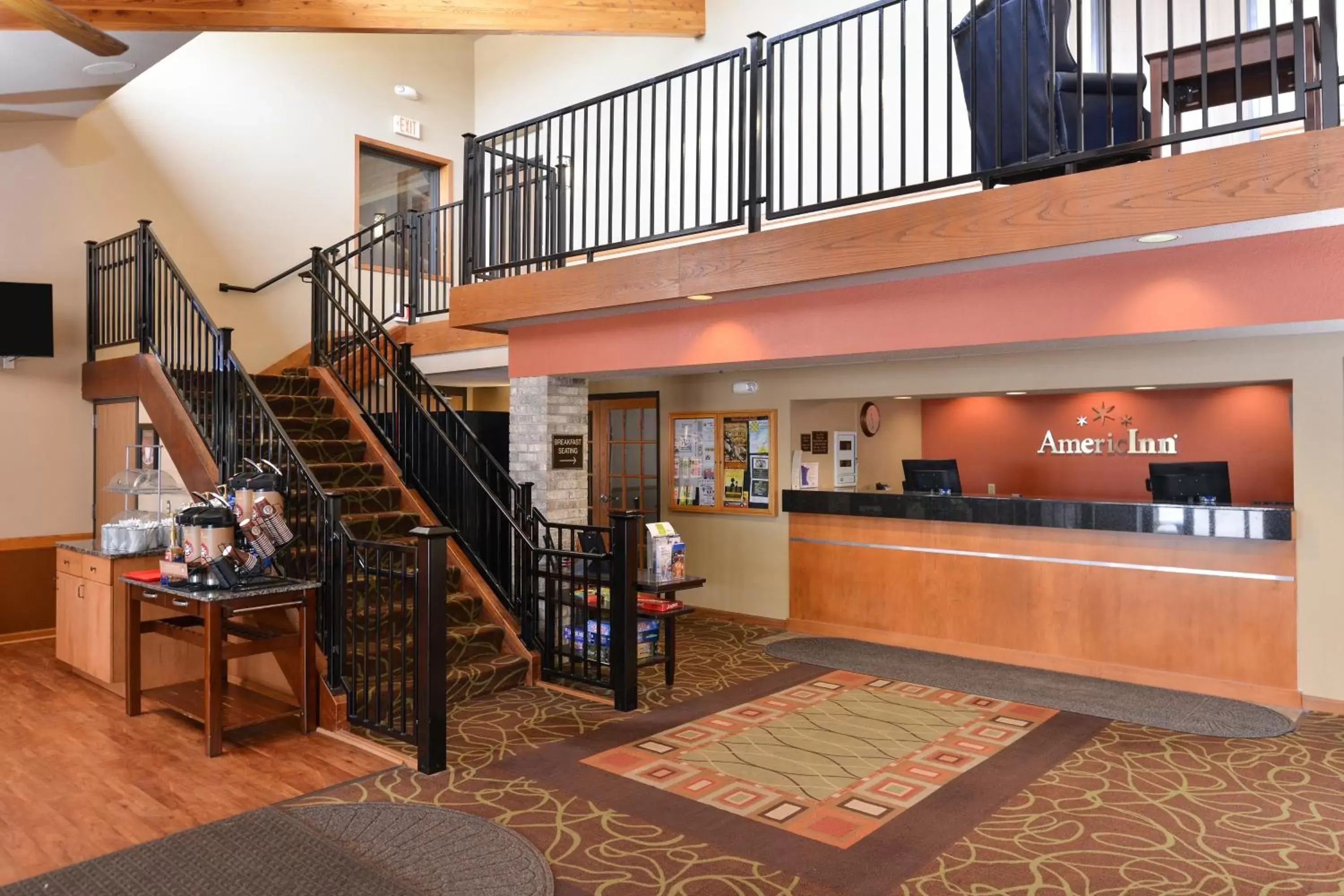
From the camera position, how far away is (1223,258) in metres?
3.81

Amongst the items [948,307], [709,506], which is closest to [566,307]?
[948,307]

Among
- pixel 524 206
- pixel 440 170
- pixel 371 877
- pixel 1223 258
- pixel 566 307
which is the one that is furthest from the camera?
pixel 440 170

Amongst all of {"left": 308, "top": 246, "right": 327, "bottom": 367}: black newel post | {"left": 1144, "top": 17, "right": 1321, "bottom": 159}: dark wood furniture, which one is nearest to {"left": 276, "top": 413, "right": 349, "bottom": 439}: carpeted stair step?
{"left": 308, "top": 246, "right": 327, "bottom": 367}: black newel post

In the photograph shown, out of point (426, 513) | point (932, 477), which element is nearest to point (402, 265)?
point (426, 513)

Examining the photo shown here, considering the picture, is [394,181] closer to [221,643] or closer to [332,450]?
[332,450]

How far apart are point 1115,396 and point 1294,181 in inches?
201

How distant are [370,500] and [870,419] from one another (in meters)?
4.69

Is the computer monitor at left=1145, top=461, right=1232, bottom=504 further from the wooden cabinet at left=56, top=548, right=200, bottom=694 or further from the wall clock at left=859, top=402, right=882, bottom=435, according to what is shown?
the wooden cabinet at left=56, top=548, right=200, bottom=694

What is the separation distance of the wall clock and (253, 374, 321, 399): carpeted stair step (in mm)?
4836

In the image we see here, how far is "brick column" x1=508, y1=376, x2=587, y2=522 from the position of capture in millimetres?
6559

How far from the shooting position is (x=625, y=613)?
5.22 meters

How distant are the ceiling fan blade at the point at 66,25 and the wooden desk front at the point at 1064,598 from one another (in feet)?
18.6

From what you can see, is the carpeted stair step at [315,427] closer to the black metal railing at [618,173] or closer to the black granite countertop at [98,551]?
the black granite countertop at [98,551]

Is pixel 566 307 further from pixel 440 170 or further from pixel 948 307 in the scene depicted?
pixel 440 170
